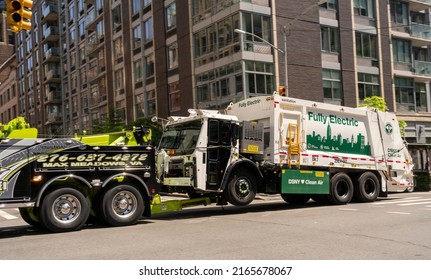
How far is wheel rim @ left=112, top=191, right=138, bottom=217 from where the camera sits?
10.9 m

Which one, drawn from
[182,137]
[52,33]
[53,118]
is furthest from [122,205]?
[52,33]

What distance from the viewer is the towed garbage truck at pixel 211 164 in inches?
397

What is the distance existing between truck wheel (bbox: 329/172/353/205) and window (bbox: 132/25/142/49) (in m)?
28.7

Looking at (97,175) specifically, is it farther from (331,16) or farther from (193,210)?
(331,16)

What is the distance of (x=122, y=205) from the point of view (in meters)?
11.0

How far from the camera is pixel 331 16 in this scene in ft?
108

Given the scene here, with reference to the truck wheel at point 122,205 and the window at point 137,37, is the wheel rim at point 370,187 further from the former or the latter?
the window at point 137,37

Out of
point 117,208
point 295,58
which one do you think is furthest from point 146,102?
point 117,208

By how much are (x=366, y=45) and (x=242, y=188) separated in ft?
85.6

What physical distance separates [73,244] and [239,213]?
6.03 m

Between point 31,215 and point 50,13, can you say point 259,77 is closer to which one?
point 31,215

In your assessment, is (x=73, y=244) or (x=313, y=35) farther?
(x=313, y=35)

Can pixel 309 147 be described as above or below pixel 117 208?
above

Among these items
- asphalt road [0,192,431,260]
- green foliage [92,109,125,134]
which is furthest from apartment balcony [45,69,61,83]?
asphalt road [0,192,431,260]
